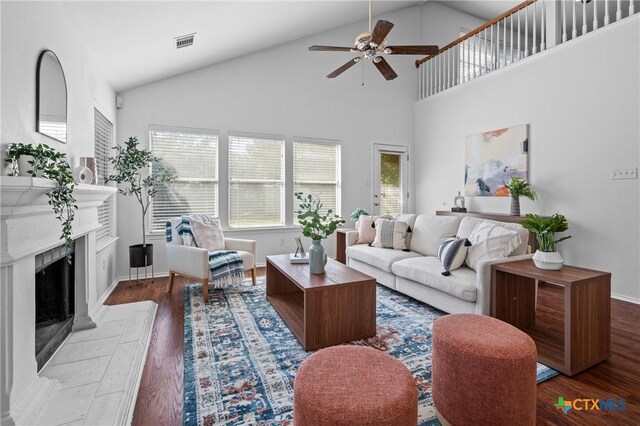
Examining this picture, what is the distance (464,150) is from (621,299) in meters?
2.96

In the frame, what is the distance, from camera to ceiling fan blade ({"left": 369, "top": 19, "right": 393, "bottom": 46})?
2562 millimetres

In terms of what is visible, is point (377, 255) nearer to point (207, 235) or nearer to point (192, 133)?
point (207, 235)

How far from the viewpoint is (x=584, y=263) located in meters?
3.88

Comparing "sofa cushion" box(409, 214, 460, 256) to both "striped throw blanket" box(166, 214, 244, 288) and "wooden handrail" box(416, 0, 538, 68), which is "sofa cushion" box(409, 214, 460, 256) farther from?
"wooden handrail" box(416, 0, 538, 68)

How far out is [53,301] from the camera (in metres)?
2.40

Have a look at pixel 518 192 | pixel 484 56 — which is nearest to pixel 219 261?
pixel 518 192

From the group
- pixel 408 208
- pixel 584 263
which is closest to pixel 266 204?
pixel 408 208

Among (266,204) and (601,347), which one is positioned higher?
(266,204)

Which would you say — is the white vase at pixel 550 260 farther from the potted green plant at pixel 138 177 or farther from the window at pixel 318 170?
the potted green plant at pixel 138 177

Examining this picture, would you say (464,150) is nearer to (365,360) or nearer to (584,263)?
(584,263)

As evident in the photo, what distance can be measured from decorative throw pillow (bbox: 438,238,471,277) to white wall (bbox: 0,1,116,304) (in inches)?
128

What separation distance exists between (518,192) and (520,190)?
37 mm


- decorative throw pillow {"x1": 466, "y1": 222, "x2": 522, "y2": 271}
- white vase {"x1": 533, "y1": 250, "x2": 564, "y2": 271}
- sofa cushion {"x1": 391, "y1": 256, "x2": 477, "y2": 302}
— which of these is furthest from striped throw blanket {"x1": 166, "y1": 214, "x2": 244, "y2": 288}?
white vase {"x1": 533, "y1": 250, "x2": 564, "y2": 271}

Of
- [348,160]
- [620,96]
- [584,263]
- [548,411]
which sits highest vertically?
[620,96]
